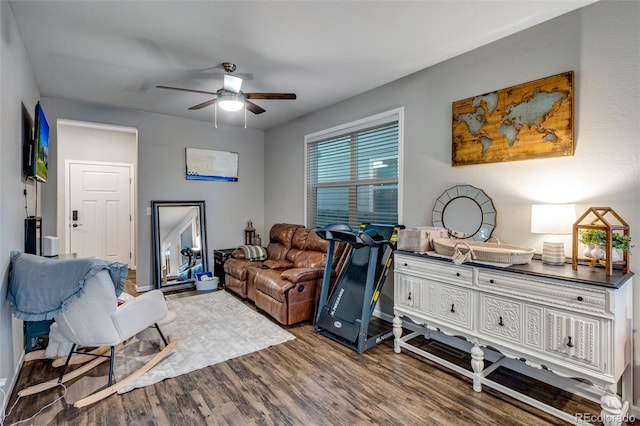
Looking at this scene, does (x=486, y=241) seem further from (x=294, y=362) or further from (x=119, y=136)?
(x=119, y=136)

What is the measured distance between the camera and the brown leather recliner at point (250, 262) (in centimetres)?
434

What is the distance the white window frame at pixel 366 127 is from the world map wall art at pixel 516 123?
621mm

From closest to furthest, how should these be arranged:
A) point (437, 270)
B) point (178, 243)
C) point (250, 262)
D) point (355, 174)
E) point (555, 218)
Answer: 1. point (555, 218)
2. point (437, 270)
3. point (355, 174)
4. point (250, 262)
5. point (178, 243)

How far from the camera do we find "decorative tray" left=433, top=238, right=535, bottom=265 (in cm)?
218

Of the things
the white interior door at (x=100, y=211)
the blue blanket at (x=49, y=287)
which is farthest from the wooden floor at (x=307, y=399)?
the white interior door at (x=100, y=211)

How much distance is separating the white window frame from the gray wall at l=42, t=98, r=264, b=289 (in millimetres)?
1401

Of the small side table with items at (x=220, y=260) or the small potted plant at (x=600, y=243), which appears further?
the small side table with items at (x=220, y=260)

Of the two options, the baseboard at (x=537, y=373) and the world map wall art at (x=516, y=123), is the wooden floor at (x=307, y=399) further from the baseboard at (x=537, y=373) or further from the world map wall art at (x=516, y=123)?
the world map wall art at (x=516, y=123)

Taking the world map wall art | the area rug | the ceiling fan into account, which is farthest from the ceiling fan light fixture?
the area rug

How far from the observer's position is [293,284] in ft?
11.4

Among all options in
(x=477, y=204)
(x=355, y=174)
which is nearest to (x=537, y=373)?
(x=477, y=204)

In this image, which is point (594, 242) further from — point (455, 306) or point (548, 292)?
point (455, 306)

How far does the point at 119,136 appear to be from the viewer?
6027 millimetres

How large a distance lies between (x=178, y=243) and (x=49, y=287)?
3.07 meters
